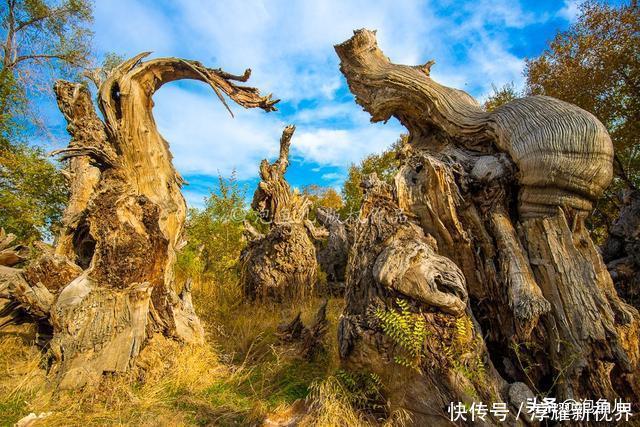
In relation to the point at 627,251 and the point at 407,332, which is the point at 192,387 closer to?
the point at 407,332

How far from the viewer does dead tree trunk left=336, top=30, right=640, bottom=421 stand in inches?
108

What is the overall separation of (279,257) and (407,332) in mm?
4480

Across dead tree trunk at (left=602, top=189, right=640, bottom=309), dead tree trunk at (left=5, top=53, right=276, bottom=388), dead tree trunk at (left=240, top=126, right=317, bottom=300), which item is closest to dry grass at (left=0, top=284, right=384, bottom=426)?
dead tree trunk at (left=5, top=53, right=276, bottom=388)

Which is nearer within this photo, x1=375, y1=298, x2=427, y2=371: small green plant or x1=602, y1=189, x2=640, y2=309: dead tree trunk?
x1=375, y1=298, x2=427, y2=371: small green plant

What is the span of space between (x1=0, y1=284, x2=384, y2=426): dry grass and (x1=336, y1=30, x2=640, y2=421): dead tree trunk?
2.52ft

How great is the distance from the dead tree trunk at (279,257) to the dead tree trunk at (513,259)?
3.30 m

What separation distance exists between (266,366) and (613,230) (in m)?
5.07

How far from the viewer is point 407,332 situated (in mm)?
2596

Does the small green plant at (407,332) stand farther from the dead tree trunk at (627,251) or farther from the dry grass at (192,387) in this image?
the dead tree trunk at (627,251)

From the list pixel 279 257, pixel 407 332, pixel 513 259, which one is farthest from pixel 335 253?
pixel 407 332

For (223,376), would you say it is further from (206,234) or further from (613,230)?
(613,230)

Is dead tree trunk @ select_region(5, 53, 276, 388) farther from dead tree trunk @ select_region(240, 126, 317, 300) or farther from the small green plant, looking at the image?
the small green plant

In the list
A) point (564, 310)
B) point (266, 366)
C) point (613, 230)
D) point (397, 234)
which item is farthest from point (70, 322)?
point (613, 230)

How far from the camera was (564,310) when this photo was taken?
2.93 metres
